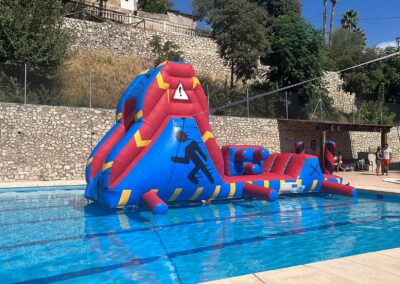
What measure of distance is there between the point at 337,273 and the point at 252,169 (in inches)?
281

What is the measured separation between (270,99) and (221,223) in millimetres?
15923

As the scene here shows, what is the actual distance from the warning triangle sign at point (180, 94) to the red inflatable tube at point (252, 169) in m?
2.89

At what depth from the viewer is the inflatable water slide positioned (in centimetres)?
890

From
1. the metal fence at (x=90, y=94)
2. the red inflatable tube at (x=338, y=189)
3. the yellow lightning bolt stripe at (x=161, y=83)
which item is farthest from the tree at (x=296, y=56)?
the yellow lightning bolt stripe at (x=161, y=83)

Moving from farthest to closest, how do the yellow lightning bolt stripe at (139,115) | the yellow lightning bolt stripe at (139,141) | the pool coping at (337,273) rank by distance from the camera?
the yellow lightning bolt stripe at (139,115)
the yellow lightning bolt stripe at (139,141)
the pool coping at (337,273)

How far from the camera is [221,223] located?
29.1 ft

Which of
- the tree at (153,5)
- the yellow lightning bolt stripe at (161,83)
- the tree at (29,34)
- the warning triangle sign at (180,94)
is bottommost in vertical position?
the warning triangle sign at (180,94)

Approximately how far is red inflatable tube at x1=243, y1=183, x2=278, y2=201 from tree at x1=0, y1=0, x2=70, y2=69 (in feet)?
39.8

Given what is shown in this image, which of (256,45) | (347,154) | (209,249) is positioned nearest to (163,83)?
(209,249)

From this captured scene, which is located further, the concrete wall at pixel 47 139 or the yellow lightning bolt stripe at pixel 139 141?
the concrete wall at pixel 47 139

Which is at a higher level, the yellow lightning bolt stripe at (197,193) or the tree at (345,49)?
the tree at (345,49)

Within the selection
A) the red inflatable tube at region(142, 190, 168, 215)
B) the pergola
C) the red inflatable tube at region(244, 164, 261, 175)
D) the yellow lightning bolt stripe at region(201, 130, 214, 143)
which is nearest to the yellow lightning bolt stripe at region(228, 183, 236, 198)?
the red inflatable tube at region(244, 164, 261, 175)

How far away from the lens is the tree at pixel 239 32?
25156mm

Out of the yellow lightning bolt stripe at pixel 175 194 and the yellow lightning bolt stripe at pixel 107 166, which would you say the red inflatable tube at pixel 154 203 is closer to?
the yellow lightning bolt stripe at pixel 175 194
